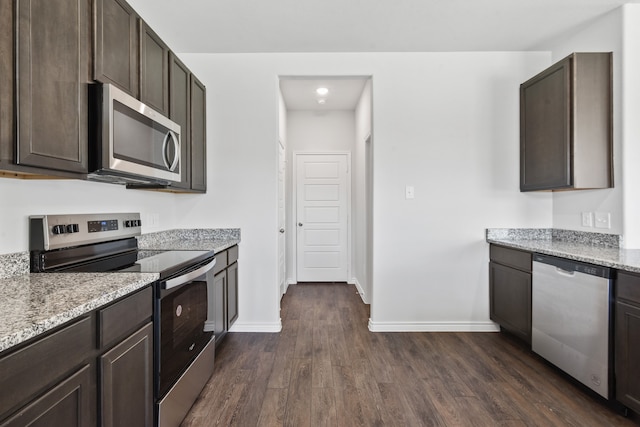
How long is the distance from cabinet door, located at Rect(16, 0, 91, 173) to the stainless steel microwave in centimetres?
5

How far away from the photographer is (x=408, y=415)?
1795 millimetres

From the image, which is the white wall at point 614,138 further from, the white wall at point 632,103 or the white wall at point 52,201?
the white wall at point 52,201

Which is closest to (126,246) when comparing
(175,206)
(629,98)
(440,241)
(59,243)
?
(59,243)

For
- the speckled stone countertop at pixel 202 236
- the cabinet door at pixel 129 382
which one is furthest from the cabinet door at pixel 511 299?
the cabinet door at pixel 129 382

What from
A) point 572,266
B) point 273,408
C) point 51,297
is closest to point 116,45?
point 51,297

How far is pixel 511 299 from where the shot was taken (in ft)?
8.62

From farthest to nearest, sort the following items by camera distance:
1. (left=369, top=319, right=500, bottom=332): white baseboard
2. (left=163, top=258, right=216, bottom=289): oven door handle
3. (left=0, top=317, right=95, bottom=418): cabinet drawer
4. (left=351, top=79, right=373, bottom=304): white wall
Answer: (left=351, top=79, right=373, bottom=304): white wall < (left=369, top=319, right=500, bottom=332): white baseboard < (left=163, top=258, right=216, bottom=289): oven door handle < (left=0, top=317, right=95, bottom=418): cabinet drawer

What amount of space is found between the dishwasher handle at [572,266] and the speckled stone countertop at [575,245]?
0.03 meters

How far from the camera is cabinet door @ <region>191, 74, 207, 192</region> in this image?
2.66 m

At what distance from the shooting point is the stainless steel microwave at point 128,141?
147 centimetres

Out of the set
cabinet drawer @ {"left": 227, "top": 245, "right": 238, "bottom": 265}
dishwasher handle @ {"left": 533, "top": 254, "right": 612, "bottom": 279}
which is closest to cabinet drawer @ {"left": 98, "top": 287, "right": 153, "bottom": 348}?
cabinet drawer @ {"left": 227, "top": 245, "right": 238, "bottom": 265}

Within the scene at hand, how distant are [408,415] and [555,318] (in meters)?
1.23

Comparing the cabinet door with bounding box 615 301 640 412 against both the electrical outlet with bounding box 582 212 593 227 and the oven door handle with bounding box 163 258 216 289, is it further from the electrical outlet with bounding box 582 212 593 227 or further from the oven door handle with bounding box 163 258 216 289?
the oven door handle with bounding box 163 258 216 289

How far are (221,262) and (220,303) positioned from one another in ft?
1.02
